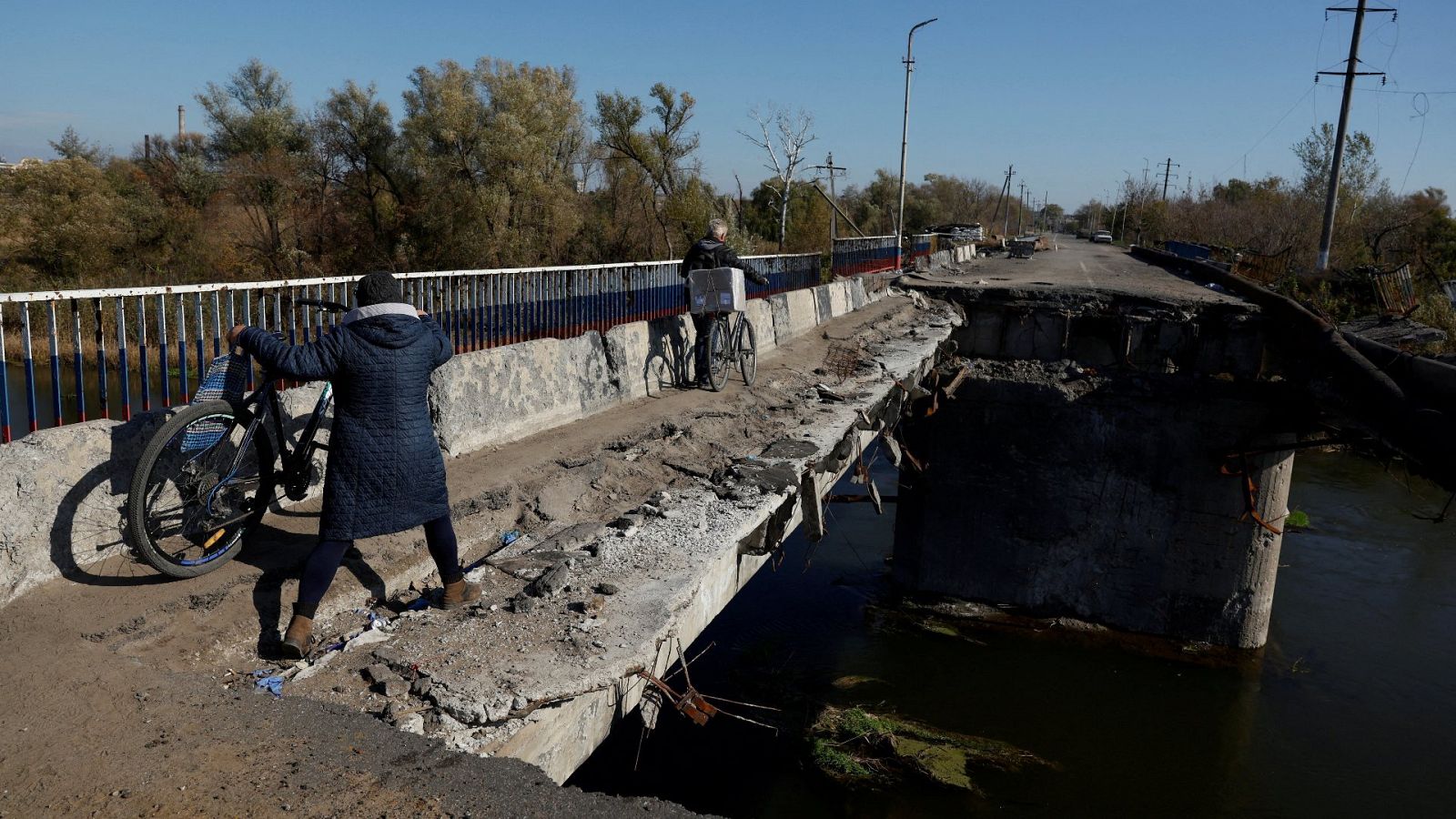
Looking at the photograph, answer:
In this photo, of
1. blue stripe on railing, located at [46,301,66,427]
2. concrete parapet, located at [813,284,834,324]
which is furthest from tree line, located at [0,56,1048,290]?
blue stripe on railing, located at [46,301,66,427]

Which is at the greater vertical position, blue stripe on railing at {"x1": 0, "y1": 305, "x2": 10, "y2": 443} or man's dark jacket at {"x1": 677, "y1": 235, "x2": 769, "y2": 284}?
man's dark jacket at {"x1": 677, "y1": 235, "x2": 769, "y2": 284}

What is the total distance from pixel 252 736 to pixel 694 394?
20.8 ft

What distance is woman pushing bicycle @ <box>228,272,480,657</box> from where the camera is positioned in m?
3.67

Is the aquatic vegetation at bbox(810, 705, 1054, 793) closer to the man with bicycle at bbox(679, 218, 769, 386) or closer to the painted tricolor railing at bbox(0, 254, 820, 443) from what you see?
the man with bicycle at bbox(679, 218, 769, 386)

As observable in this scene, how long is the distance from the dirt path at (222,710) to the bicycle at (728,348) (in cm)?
396

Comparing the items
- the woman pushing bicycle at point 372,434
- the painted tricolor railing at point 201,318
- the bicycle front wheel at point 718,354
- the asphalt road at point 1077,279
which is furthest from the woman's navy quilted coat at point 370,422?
the asphalt road at point 1077,279

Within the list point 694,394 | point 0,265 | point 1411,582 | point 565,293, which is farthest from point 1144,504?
point 0,265

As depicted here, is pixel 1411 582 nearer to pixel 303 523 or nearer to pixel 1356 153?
pixel 303 523

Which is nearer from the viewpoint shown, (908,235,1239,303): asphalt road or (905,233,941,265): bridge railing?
(908,235,1239,303): asphalt road

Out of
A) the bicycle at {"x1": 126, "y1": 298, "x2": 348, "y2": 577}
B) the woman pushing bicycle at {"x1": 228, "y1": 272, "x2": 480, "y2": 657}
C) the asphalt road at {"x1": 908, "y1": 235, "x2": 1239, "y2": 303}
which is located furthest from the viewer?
the asphalt road at {"x1": 908, "y1": 235, "x2": 1239, "y2": 303}

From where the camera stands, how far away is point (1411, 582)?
16.2 metres

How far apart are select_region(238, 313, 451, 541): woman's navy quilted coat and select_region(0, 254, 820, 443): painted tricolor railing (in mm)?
803

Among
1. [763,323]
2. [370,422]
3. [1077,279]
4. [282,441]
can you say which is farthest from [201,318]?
[1077,279]

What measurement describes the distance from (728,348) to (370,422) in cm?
581
